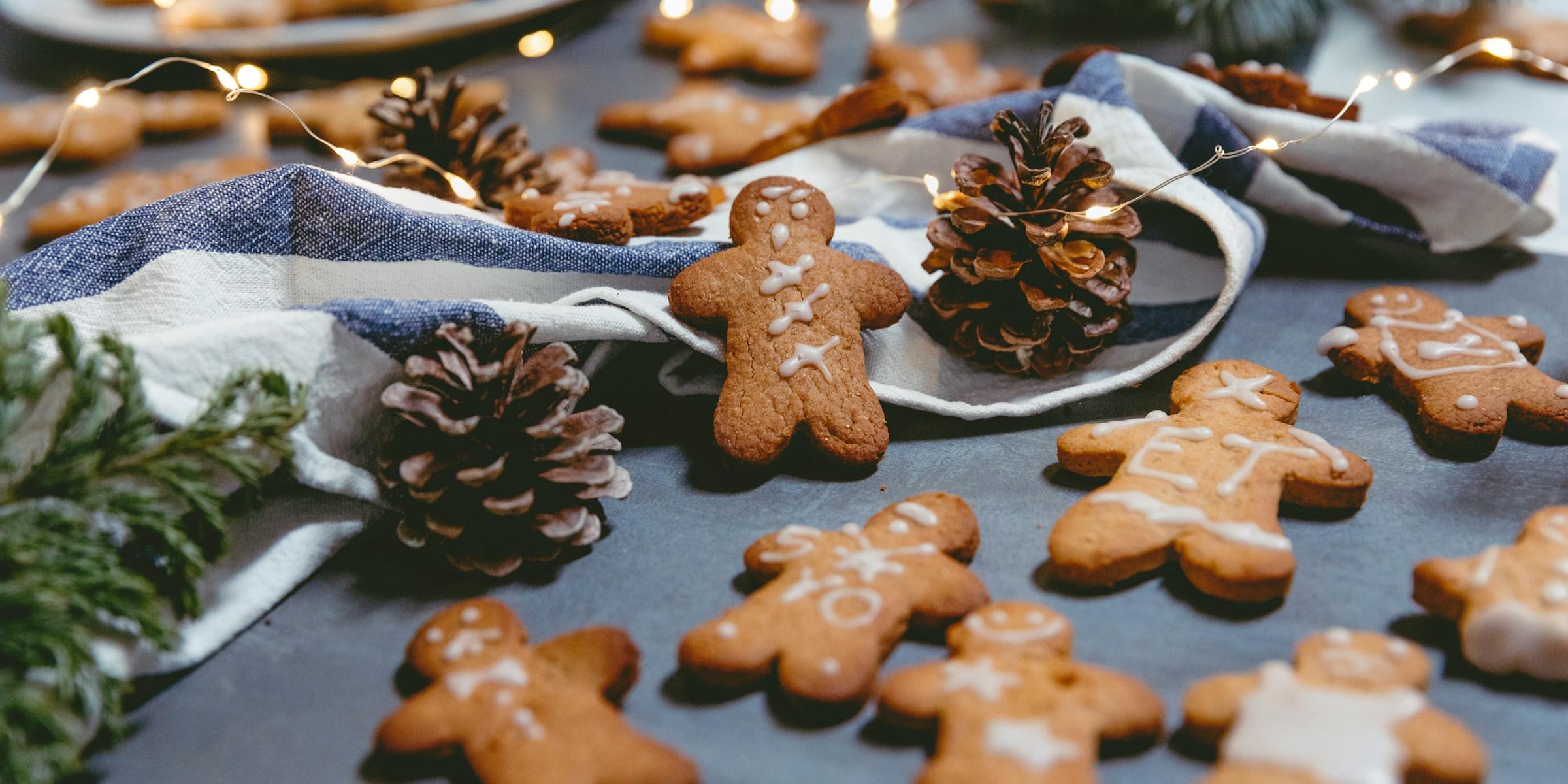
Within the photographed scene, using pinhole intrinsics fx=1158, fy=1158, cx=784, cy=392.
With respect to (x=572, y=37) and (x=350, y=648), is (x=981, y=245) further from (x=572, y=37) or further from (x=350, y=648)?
(x=572, y=37)

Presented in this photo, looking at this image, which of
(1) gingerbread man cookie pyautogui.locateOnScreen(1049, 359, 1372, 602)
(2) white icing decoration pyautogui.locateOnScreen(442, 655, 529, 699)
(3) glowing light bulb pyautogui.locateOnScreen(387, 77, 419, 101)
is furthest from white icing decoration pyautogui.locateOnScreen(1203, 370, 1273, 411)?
(3) glowing light bulb pyautogui.locateOnScreen(387, 77, 419, 101)

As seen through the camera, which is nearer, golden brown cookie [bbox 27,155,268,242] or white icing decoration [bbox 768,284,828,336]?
white icing decoration [bbox 768,284,828,336]

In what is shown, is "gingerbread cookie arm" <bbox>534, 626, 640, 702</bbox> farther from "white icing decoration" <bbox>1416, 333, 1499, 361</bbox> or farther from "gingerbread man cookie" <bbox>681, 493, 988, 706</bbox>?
"white icing decoration" <bbox>1416, 333, 1499, 361</bbox>

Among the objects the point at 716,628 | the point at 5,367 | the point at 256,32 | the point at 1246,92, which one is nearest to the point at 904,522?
the point at 716,628

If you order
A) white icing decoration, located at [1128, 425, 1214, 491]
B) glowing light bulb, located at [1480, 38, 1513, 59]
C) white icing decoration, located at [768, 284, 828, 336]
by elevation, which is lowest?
white icing decoration, located at [1128, 425, 1214, 491]

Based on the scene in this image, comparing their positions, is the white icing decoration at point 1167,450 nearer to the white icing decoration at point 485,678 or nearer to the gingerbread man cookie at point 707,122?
the white icing decoration at point 485,678

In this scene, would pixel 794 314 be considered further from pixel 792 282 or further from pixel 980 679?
pixel 980 679

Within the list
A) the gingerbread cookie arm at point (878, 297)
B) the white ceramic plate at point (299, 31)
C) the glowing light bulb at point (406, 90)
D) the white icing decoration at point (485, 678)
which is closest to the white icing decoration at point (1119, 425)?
the gingerbread cookie arm at point (878, 297)

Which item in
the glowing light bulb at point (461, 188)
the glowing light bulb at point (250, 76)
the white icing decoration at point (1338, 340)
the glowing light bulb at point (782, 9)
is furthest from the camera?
the glowing light bulb at point (782, 9)
